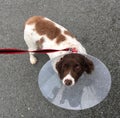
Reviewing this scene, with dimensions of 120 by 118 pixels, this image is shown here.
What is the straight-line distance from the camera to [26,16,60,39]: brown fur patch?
3.07m

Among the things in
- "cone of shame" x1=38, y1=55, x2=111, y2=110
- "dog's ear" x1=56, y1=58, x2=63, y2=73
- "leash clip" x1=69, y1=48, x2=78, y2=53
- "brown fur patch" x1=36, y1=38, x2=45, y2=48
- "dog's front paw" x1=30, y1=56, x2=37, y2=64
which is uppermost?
"leash clip" x1=69, y1=48, x2=78, y2=53

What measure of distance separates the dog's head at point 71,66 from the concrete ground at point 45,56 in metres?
0.69

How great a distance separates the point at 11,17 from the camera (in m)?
4.03

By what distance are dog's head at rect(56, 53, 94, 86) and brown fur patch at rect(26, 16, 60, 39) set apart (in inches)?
15.0

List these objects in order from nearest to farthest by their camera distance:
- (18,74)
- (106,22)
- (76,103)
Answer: (76,103) < (18,74) < (106,22)

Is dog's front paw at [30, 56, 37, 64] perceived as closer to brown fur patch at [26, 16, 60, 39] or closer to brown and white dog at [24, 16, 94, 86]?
brown and white dog at [24, 16, 94, 86]

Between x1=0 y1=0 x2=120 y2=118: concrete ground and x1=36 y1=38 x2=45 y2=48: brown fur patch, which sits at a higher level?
x1=36 y1=38 x2=45 y2=48: brown fur patch

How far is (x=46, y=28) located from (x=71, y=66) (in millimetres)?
602

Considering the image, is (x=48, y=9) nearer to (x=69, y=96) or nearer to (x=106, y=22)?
(x=106, y=22)

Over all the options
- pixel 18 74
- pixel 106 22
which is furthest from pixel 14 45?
pixel 106 22

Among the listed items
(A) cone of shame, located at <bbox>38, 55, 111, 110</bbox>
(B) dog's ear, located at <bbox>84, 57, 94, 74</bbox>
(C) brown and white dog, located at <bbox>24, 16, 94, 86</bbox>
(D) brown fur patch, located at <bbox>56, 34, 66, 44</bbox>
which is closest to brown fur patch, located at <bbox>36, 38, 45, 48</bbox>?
(C) brown and white dog, located at <bbox>24, 16, 94, 86</bbox>

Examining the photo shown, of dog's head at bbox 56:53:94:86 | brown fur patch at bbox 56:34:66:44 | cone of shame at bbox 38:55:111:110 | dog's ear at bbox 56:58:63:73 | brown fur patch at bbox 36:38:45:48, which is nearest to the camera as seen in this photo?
dog's head at bbox 56:53:94:86

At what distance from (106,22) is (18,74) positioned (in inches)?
50.2

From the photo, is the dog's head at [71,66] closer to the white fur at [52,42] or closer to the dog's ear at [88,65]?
the dog's ear at [88,65]
